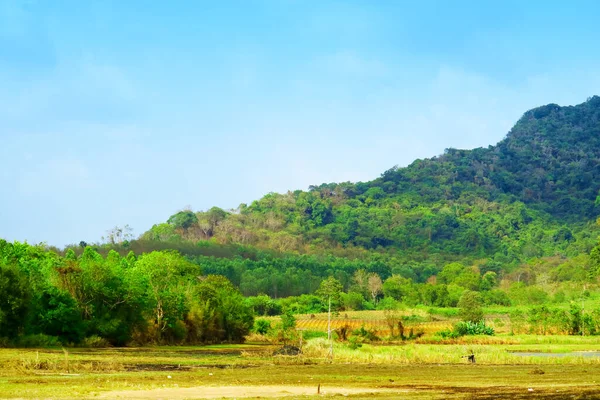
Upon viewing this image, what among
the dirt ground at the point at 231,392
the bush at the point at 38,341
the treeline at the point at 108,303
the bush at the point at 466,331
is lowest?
the bush at the point at 466,331

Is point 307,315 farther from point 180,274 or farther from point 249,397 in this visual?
point 249,397

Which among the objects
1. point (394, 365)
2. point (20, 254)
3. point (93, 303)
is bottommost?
point (394, 365)

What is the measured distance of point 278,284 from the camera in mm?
186875

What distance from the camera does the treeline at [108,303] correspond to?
63.2 metres

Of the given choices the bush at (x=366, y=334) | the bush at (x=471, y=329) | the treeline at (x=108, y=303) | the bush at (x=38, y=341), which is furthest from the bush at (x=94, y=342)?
the bush at (x=471, y=329)

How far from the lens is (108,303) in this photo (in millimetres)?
74500

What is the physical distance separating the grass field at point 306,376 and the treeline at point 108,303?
509 centimetres

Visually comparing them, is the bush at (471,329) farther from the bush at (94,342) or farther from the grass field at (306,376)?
the bush at (94,342)

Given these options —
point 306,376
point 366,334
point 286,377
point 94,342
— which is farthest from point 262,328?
point 286,377

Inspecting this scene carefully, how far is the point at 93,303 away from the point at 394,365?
106ft

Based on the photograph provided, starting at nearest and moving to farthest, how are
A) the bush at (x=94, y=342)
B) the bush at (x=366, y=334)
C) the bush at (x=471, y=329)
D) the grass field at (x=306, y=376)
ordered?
the grass field at (x=306, y=376) → the bush at (x=94, y=342) → the bush at (x=366, y=334) → the bush at (x=471, y=329)

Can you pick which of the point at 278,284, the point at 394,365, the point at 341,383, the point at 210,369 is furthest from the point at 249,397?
the point at 278,284

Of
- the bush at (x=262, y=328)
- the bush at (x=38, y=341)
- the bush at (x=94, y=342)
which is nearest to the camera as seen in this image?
the bush at (x=38, y=341)

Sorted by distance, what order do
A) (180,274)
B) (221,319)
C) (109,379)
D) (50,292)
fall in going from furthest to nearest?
(180,274) → (221,319) → (50,292) → (109,379)
